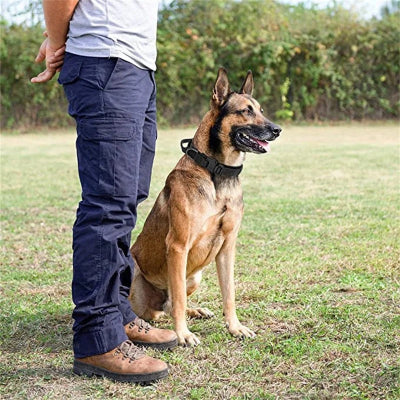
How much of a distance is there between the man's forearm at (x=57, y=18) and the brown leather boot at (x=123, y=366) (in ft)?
4.46

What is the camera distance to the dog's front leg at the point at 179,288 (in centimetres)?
334

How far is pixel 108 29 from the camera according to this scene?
105 inches

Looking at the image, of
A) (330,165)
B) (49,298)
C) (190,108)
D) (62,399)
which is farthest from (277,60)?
(62,399)

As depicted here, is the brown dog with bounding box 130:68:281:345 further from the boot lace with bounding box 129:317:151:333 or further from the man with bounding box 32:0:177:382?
the man with bounding box 32:0:177:382

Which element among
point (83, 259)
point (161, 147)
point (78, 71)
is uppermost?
point (78, 71)

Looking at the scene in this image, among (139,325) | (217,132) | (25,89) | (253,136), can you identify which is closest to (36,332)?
(139,325)

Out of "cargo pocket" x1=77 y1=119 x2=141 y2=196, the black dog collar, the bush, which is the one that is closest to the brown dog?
the black dog collar

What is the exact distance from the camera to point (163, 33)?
1959cm

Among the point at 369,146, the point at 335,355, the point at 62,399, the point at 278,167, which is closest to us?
the point at 62,399

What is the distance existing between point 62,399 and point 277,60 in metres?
17.5

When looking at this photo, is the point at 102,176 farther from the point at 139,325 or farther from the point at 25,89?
the point at 25,89

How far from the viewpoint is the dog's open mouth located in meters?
3.47

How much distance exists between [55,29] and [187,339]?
166 cm

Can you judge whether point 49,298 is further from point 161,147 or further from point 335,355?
point 161,147
